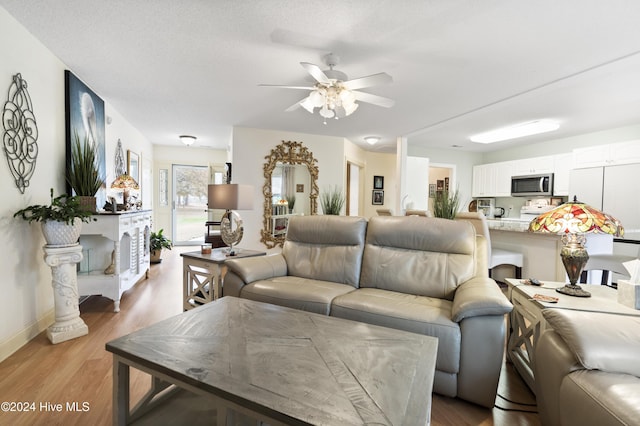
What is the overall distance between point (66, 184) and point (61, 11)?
64.2 inches

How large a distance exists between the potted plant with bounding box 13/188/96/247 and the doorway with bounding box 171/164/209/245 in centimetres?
511

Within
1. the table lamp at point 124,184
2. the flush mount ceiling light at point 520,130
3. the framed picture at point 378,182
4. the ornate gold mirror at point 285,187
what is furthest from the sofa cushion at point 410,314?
the framed picture at point 378,182

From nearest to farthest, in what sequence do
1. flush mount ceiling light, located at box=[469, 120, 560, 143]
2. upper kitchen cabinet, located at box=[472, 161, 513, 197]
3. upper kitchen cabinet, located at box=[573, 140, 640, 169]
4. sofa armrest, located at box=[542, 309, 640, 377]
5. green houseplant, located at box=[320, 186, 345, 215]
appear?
1. sofa armrest, located at box=[542, 309, 640, 377]
2. upper kitchen cabinet, located at box=[573, 140, 640, 169]
3. flush mount ceiling light, located at box=[469, 120, 560, 143]
4. green houseplant, located at box=[320, 186, 345, 215]
5. upper kitchen cabinet, located at box=[472, 161, 513, 197]

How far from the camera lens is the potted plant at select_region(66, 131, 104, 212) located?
291 centimetres

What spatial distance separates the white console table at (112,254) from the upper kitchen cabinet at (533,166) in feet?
21.2

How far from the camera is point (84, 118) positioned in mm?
3264

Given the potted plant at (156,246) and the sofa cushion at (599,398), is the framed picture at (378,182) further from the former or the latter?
the sofa cushion at (599,398)

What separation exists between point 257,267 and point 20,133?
2041mm

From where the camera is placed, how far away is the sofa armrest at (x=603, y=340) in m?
1.08

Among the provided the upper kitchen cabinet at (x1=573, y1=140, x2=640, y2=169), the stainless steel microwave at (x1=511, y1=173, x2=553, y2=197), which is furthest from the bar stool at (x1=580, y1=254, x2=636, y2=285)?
the stainless steel microwave at (x1=511, y1=173, x2=553, y2=197)

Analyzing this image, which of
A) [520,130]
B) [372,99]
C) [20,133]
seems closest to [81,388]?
[20,133]

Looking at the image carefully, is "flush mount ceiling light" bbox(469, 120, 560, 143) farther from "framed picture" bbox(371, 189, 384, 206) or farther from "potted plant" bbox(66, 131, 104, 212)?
"potted plant" bbox(66, 131, 104, 212)

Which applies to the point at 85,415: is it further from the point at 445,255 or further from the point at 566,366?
A: the point at 445,255

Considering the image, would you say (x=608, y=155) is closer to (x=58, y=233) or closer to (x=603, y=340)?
(x=603, y=340)
